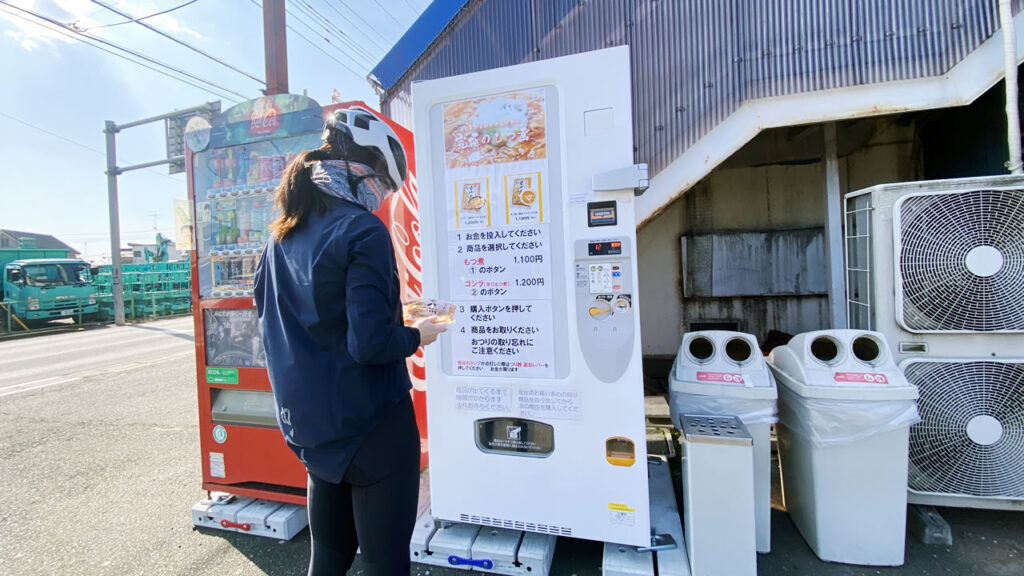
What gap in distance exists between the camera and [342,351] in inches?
50.9

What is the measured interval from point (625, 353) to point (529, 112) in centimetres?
115

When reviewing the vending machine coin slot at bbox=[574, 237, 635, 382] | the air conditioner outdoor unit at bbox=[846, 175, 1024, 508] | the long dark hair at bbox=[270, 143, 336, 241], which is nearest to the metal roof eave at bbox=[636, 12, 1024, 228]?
the air conditioner outdoor unit at bbox=[846, 175, 1024, 508]

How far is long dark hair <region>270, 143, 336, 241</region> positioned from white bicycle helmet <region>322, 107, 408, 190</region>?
0.18 feet

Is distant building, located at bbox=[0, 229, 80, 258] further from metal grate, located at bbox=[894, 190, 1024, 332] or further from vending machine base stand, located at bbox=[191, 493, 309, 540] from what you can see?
metal grate, located at bbox=[894, 190, 1024, 332]

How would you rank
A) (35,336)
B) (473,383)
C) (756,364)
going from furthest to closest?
Answer: (35,336)
(756,364)
(473,383)

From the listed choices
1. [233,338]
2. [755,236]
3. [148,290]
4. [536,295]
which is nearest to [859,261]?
[536,295]

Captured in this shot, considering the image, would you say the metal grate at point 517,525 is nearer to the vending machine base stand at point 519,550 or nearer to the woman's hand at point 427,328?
the vending machine base stand at point 519,550

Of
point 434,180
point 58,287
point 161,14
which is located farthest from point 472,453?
point 58,287

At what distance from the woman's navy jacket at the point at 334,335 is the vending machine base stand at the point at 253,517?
149 centimetres

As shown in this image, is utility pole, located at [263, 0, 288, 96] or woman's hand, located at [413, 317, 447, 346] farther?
utility pole, located at [263, 0, 288, 96]

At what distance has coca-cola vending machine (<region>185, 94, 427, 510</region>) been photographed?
250cm

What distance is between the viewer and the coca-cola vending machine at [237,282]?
250 centimetres

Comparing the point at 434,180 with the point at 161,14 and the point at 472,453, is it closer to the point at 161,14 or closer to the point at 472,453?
the point at 472,453

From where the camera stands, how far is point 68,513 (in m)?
2.83
